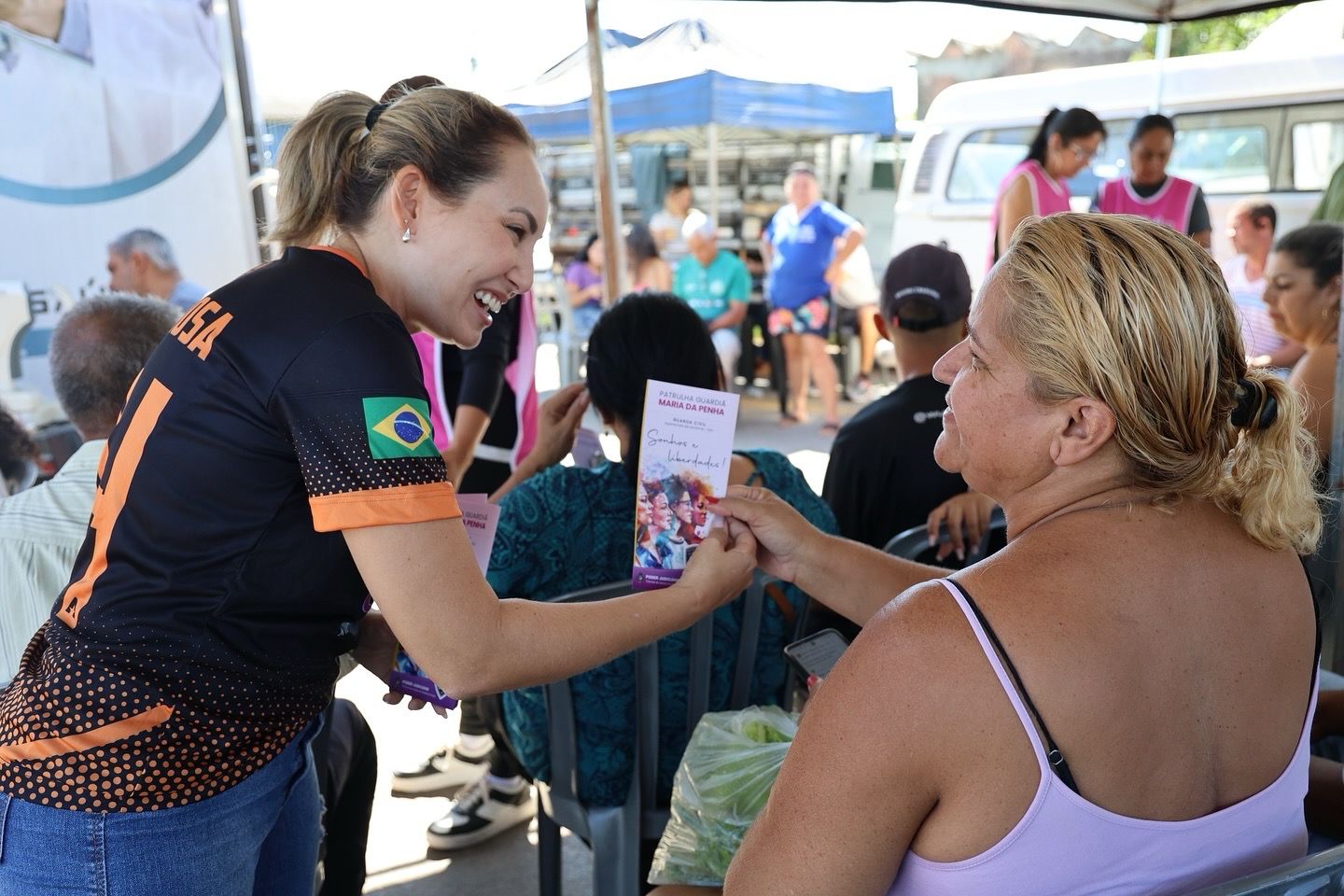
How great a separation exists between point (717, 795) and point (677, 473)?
0.48m

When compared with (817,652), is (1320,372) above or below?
above

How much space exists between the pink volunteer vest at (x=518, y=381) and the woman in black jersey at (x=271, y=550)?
1843 millimetres

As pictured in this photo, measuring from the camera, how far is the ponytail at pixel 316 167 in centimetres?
144

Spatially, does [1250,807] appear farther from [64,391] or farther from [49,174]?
[49,174]

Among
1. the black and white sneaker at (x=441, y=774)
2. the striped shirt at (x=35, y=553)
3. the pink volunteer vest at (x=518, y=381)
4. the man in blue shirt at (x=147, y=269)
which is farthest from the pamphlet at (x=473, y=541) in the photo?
→ the man in blue shirt at (x=147, y=269)

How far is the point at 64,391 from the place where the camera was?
224 cm

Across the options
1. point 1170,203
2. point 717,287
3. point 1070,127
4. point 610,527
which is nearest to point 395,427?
point 610,527

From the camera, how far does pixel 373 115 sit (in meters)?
1.45

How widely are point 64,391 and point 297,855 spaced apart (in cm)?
120

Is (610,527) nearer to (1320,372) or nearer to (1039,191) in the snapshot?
(1320,372)

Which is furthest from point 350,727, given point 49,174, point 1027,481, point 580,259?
point 580,259

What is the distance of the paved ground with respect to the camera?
2865 mm

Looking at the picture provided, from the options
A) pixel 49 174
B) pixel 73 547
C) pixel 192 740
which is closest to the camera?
pixel 192 740

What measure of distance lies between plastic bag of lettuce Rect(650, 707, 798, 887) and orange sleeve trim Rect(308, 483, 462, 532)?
→ 67 centimetres
